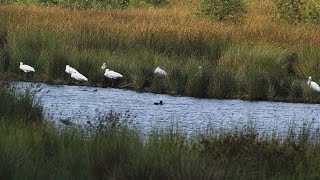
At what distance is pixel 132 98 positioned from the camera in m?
19.0

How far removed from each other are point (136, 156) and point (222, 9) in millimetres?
23453

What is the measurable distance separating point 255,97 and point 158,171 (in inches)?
467

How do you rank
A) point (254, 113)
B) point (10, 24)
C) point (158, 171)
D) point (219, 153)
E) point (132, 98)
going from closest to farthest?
1. point (158, 171)
2. point (219, 153)
3. point (254, 113)
4. point (132, 98)
5. point (10, 24)

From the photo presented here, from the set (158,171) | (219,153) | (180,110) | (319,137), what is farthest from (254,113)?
(158,171)

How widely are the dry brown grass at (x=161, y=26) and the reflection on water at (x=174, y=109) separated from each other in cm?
548

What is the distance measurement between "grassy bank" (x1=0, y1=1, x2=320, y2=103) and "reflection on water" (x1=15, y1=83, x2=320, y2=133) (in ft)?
2.56

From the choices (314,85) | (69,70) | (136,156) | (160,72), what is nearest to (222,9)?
(160,72)

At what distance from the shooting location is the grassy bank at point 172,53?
66.0 ft

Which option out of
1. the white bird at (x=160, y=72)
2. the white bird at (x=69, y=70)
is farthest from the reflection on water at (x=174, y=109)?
the white bird at (x=160, y=72)

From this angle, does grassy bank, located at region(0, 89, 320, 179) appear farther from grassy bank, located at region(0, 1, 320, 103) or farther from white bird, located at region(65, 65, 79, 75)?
white bird, located at region(65, 65, 79, 75)

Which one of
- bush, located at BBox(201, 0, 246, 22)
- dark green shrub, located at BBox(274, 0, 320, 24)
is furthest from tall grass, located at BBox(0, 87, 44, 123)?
dark green shrub, located at BBox(274, 0, 320, 24)

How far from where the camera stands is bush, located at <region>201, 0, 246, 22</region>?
104 feet

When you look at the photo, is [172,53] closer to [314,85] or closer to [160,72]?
[160,72]

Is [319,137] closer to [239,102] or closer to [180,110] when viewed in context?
[180,110]
